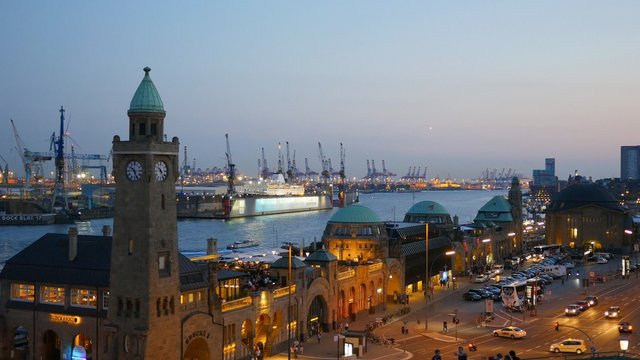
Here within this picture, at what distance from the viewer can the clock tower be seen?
44969 mm

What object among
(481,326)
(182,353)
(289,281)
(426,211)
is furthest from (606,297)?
(182,353)

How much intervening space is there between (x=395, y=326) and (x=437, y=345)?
363 inches

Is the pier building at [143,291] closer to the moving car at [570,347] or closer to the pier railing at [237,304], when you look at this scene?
the pier railing at [237,304]

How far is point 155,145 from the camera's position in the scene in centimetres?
4553

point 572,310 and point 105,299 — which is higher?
point 105,299

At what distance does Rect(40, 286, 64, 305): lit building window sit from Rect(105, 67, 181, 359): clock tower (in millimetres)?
6329

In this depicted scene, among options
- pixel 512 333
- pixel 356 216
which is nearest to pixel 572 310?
pixel 512 333

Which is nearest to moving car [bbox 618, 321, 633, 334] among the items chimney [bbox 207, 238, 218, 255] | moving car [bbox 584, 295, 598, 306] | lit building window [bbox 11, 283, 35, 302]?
moving car [bbox 584, 295, 598, 306]

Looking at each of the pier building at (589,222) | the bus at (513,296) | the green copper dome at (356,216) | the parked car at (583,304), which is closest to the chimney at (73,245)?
the green copper dome at (356,216)

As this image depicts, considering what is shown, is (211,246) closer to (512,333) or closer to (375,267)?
(375,267)

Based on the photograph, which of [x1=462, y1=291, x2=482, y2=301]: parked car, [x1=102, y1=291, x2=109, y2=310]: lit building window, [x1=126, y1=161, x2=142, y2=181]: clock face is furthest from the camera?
[x1=462, y1=291, x2=482, y2=301]: parked car

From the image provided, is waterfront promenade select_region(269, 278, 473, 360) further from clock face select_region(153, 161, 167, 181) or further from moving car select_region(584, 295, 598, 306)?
clock face select_region(153, 161, 167, 181)

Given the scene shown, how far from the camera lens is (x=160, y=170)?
151 ft

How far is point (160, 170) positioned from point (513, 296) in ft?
145
